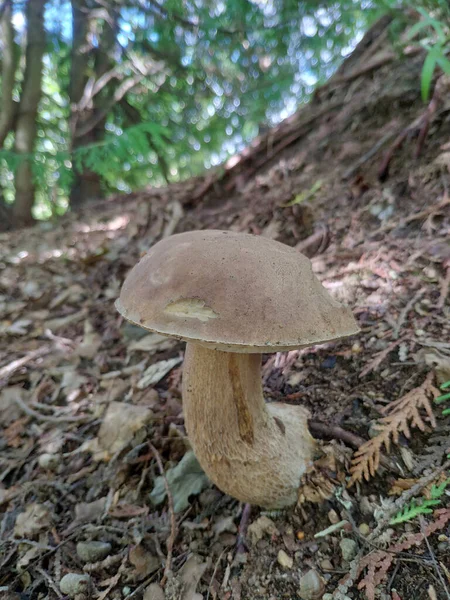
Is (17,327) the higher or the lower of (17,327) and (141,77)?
the lower

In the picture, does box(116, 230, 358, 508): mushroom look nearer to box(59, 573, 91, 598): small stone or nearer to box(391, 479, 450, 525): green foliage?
box(391, 479, 450, 525): green foliage

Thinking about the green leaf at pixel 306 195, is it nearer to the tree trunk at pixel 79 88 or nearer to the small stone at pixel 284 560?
the small stone at pixel 284 560

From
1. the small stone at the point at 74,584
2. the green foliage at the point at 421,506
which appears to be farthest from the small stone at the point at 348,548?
the small stone at the point at 74,584

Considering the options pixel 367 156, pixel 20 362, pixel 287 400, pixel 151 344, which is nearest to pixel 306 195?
pixel 367 156

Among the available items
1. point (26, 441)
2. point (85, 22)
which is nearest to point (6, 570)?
point (26, 441)

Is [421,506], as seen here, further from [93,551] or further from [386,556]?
[93,551]

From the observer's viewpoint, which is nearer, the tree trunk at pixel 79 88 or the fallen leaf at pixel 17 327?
the fallen leaf at pixel 17 327

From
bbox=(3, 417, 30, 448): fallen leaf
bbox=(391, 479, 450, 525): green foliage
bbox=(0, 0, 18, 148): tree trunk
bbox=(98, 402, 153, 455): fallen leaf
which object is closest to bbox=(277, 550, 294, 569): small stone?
bbox=(391, 479, 450, 525): green foliage
